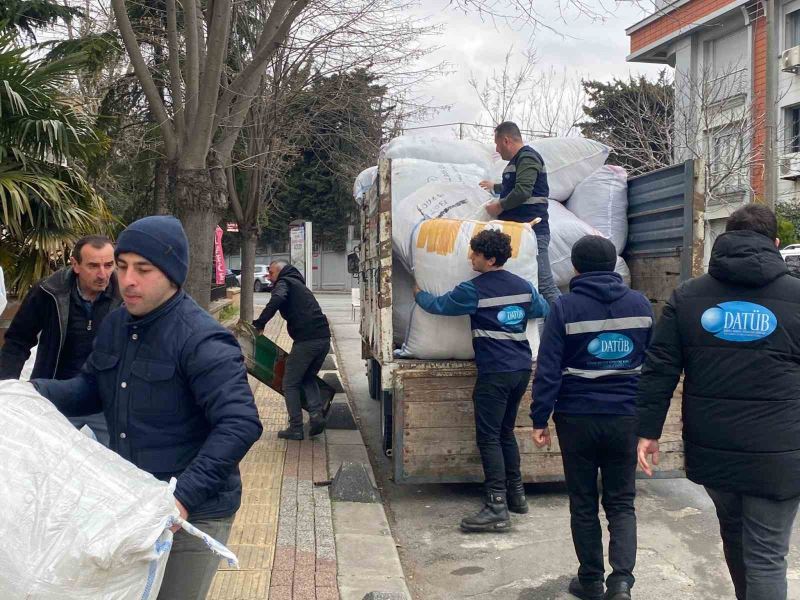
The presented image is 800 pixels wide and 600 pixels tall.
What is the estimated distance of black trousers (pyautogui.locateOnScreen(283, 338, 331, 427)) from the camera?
7.67 m

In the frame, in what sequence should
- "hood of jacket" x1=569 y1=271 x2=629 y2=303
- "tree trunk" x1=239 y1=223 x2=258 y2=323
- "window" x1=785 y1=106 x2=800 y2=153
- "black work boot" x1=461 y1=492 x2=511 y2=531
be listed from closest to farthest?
"hood of jacket" x1=569 y1=271 x2=629 y2=303
"black work boot" x1=461 y1=492 x2=511 y2=531
"tree trunk" x1=239 y1=223 x2=258 y2=323
"window" x1=785 y1=106 x2=800 y2=153

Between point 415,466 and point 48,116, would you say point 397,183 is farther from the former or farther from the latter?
point 48,116

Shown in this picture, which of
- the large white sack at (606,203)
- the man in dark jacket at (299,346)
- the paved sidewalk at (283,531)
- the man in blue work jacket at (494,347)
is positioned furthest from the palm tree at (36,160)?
the large white sack at (606,203)

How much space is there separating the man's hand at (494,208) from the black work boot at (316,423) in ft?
8.72

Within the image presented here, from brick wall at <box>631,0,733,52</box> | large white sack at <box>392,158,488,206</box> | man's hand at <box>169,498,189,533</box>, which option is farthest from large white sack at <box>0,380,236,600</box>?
brick wall at <box>631,0,733,52</box>

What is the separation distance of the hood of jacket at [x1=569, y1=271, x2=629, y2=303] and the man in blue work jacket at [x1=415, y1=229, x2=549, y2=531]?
124 cm

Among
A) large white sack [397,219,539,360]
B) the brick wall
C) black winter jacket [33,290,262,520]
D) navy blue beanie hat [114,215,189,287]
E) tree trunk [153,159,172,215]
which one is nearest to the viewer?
black winter jacket [33,290,262,520]

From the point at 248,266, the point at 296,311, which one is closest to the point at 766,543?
the point at 296,311

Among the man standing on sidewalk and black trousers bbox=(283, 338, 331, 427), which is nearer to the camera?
the man standing on sidewalk

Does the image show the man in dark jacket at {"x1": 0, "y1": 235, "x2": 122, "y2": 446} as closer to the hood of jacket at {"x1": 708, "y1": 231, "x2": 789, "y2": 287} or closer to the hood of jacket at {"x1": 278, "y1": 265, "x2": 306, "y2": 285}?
the hood of jacket at {"x1": 708, "y1": 231, "x2": 789, "y2": 287}

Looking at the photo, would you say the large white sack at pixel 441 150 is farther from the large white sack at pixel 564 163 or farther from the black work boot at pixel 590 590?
the black work boot at pixel 590 590

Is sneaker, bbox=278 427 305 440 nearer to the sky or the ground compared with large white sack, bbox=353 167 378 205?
nearer to the ground

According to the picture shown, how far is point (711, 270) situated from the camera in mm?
3289

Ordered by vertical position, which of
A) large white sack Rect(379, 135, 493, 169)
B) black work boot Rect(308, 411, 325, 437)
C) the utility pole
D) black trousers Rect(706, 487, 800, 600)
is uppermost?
the utility pole
